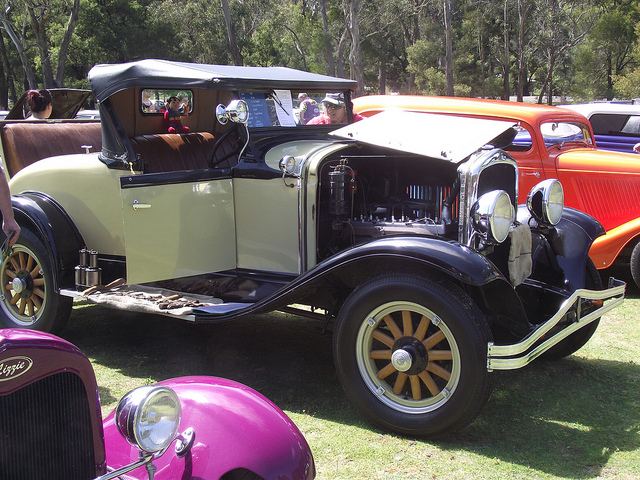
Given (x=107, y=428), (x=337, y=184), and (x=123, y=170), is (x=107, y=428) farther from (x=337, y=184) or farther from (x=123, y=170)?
(x=123, y=170)

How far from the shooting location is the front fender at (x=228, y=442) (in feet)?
6.66

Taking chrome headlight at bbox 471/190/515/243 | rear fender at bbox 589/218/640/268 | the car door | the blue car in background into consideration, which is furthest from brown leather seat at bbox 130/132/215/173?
the blue car in background

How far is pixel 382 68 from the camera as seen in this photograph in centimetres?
3672

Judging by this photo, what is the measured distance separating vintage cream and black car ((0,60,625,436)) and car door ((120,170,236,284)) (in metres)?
0.01

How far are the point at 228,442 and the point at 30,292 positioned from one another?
3.25 meters

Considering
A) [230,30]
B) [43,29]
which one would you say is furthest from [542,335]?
[43,29]

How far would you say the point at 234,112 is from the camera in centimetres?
399

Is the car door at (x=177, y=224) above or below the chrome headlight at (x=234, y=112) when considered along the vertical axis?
below

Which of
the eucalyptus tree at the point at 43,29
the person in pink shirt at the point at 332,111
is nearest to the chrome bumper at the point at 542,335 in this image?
the person in pink shirt at the point at 332,111

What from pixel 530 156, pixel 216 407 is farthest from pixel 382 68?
pixel 216 407

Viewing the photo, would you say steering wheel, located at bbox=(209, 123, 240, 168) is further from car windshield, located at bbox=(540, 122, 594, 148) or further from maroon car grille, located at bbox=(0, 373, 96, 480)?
car windshield, located at bbox=(540, 122, 594, 148)

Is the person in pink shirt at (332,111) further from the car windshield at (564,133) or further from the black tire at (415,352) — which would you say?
the car windshield at (564,133)

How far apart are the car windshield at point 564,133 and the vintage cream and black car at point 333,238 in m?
2.89

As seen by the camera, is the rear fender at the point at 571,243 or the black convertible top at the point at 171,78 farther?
the black convertible top at the point at 171,78
